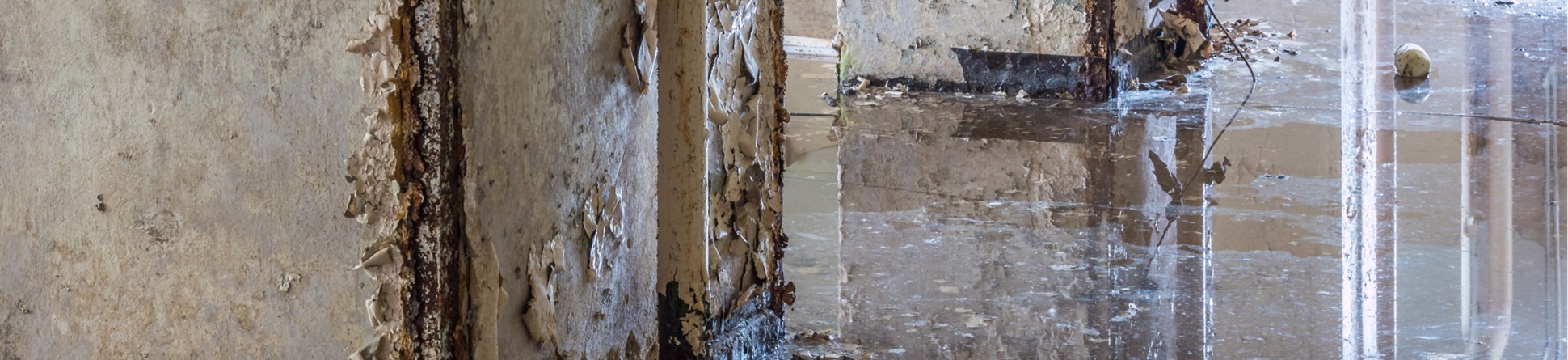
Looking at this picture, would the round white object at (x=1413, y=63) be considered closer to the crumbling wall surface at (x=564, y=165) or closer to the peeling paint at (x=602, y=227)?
the crumbling wall surface at (x=564, y=165)

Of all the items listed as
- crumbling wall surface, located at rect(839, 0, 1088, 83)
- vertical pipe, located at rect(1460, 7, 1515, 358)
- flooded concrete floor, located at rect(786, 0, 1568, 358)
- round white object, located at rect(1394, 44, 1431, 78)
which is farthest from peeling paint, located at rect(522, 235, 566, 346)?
round white object, located at rect(1394, 44, 1431, 78)

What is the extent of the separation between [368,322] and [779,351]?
1.01 metres

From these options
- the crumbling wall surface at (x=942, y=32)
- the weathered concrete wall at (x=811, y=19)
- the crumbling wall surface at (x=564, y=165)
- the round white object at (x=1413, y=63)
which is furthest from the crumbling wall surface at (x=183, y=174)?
the weathered concrete wall at (x=811, y=19)

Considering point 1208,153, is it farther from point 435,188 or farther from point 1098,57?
point 435,188

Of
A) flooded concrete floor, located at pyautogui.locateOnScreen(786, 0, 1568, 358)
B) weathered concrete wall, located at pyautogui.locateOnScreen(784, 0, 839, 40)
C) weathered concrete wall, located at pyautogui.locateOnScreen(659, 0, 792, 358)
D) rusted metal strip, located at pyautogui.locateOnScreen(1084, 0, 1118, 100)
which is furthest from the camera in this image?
weathered concrete wall, located at pyautogui.locateOnScreen(784, 0, 839, 40)

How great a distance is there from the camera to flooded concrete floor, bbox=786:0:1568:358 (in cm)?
247

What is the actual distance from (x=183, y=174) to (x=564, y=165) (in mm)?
388

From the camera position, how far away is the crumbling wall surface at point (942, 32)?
16.9 feet

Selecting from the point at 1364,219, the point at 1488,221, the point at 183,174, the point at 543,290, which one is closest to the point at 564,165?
the point at 543,290

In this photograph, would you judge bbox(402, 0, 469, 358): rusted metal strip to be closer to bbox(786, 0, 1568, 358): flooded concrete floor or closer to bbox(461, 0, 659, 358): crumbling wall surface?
bbox(461, 0, 659, 358): crumbling wall surface

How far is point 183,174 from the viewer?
4.61 ft

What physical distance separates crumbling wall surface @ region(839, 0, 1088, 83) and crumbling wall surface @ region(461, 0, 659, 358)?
11.4 ft

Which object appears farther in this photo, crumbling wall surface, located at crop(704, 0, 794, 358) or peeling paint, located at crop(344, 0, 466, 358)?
crumbling wall surface, located at crop(704, 0, 794, 358)

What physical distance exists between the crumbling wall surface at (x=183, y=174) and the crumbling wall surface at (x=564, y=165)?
136mm
